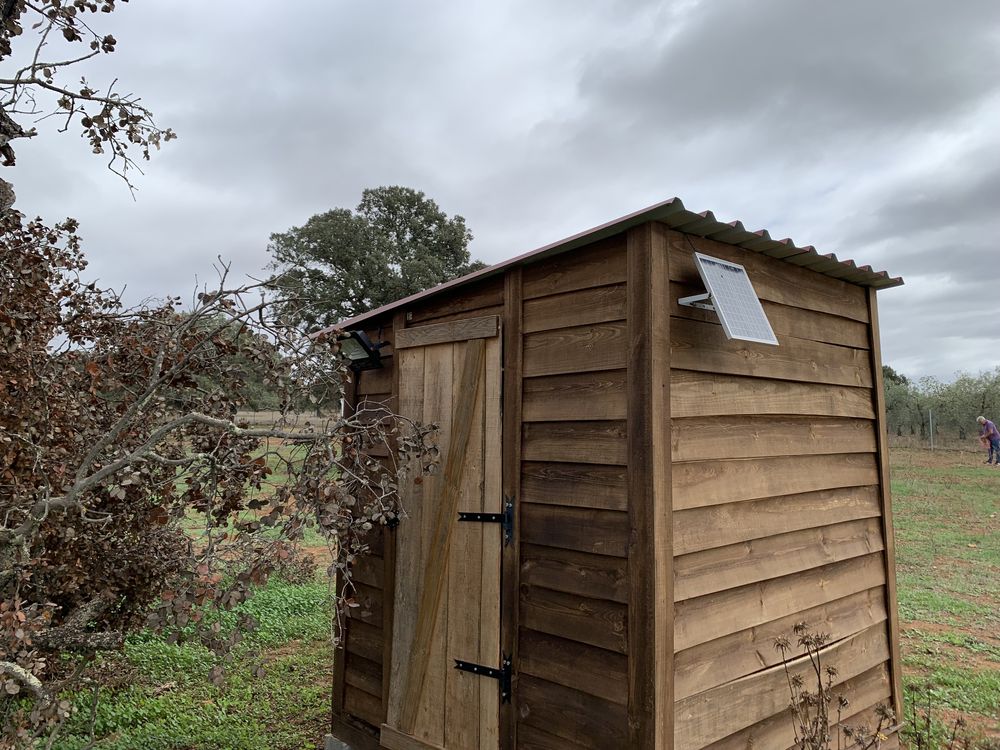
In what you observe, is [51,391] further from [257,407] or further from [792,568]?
[792,568]

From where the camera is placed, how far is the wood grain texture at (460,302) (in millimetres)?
3363

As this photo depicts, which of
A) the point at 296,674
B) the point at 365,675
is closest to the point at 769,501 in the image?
the point at 365,675

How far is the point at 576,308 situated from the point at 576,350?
0.20 metres

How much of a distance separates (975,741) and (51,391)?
5.65 m

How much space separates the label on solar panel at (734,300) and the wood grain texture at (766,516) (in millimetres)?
781

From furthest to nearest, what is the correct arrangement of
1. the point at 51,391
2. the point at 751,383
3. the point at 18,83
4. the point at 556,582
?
the point at 51,391
the point at 751,383
the point at 556,582
the point at 18,83

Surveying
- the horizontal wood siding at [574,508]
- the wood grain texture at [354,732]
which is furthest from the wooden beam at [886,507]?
the wood grain texture at [354,732]

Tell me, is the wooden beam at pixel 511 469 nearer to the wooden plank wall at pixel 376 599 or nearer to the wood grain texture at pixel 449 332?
the wood grain texture at pixel 449 332

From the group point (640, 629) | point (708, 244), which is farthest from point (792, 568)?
point (708, 244)

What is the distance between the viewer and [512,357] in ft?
10.4

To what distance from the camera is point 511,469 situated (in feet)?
10.2

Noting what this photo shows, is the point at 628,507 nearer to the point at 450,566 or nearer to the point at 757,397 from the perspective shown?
the point at 757,397

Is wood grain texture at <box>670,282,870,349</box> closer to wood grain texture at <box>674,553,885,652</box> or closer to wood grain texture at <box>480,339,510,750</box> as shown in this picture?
wood grain texture at <box>480,339,510,750</box>

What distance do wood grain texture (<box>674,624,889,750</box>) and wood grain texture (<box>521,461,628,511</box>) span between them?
856 millimetres
